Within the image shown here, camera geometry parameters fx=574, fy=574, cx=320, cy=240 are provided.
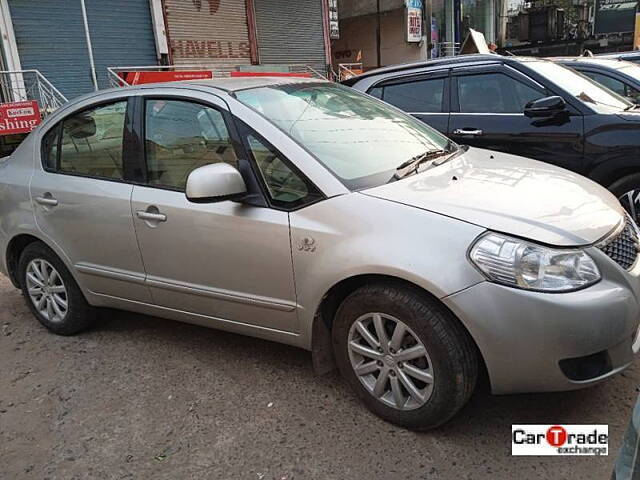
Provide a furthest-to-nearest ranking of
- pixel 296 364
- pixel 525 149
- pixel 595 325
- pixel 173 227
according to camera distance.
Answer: pixel 525 149, pixel 296 364, pixel 173 227, pixel 595 325

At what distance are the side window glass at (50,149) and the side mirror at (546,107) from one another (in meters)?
3.56

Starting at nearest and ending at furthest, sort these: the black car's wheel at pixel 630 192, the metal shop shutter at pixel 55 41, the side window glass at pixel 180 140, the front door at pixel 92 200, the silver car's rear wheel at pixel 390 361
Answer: the silver car's rear wheel at pixel 390 361 → the side window glass at pixel 180 140 → the front door at pixel 92 200 → the black car's wheel at pixel 630 192 → the metal shop shutter at pixel 55 41

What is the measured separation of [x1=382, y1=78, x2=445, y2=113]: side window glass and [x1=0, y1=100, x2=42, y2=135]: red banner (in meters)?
5.09

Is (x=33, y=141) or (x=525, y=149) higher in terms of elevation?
(x=33, y=141)

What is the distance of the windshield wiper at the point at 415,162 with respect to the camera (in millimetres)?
2943

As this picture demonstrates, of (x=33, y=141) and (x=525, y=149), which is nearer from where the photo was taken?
(x=33, y=141)

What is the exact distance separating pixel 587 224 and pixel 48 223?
3.16 metres

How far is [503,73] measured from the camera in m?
5.06

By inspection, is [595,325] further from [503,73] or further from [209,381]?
[503,73]

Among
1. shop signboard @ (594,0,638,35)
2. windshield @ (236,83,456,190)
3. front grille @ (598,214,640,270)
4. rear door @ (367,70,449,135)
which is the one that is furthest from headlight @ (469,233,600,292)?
shop signboard @ (594,0,638,35)

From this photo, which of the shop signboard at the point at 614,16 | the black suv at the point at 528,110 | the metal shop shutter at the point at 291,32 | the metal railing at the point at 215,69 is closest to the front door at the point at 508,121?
the black suv at the point at 528,110

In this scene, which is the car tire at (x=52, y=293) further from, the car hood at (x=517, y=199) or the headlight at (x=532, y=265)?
the headlight at (x=532, y=265)

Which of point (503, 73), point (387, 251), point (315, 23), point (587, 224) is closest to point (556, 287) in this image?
point (587, 224)

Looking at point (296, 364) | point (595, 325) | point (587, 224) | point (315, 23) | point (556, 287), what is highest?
point (315, 23)
